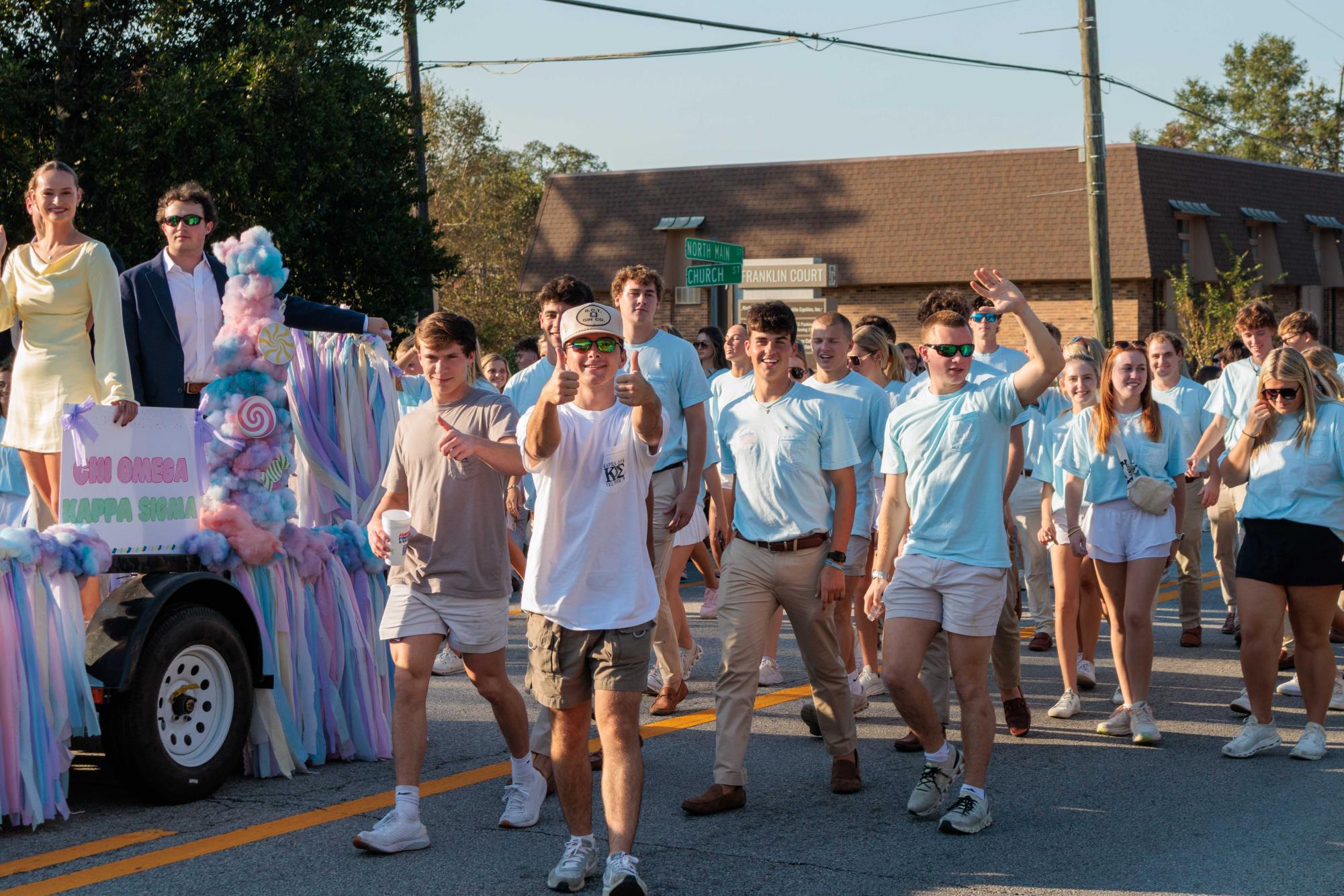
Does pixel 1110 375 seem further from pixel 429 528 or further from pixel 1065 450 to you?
pixel 429 528

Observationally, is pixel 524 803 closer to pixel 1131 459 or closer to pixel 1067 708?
pixel 1067 708

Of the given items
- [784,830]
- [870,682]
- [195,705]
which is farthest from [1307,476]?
[195,705]

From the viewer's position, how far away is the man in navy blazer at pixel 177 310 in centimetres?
713

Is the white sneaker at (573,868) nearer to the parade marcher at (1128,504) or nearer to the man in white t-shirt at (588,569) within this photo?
the man in white t-shirt at (588,569)

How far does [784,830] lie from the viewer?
6.01 m

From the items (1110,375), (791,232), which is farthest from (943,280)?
(1110,375)

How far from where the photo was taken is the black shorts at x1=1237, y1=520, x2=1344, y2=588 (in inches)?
286

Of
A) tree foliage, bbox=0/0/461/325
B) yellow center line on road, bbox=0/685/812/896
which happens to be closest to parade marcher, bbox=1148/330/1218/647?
yellow center line on road, bbox=0/685/812/896

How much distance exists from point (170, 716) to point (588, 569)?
7.12 feet

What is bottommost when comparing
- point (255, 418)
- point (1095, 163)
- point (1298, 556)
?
point (1298, 556)

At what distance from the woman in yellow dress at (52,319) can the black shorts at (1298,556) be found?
5347 millimetres

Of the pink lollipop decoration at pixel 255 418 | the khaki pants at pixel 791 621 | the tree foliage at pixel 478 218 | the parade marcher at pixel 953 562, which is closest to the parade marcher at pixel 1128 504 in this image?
the parade marcher at pixel 953 562

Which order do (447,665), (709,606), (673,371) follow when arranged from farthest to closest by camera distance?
(709,606) → (447,665) → (673,371)

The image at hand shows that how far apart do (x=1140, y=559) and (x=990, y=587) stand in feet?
6.33
